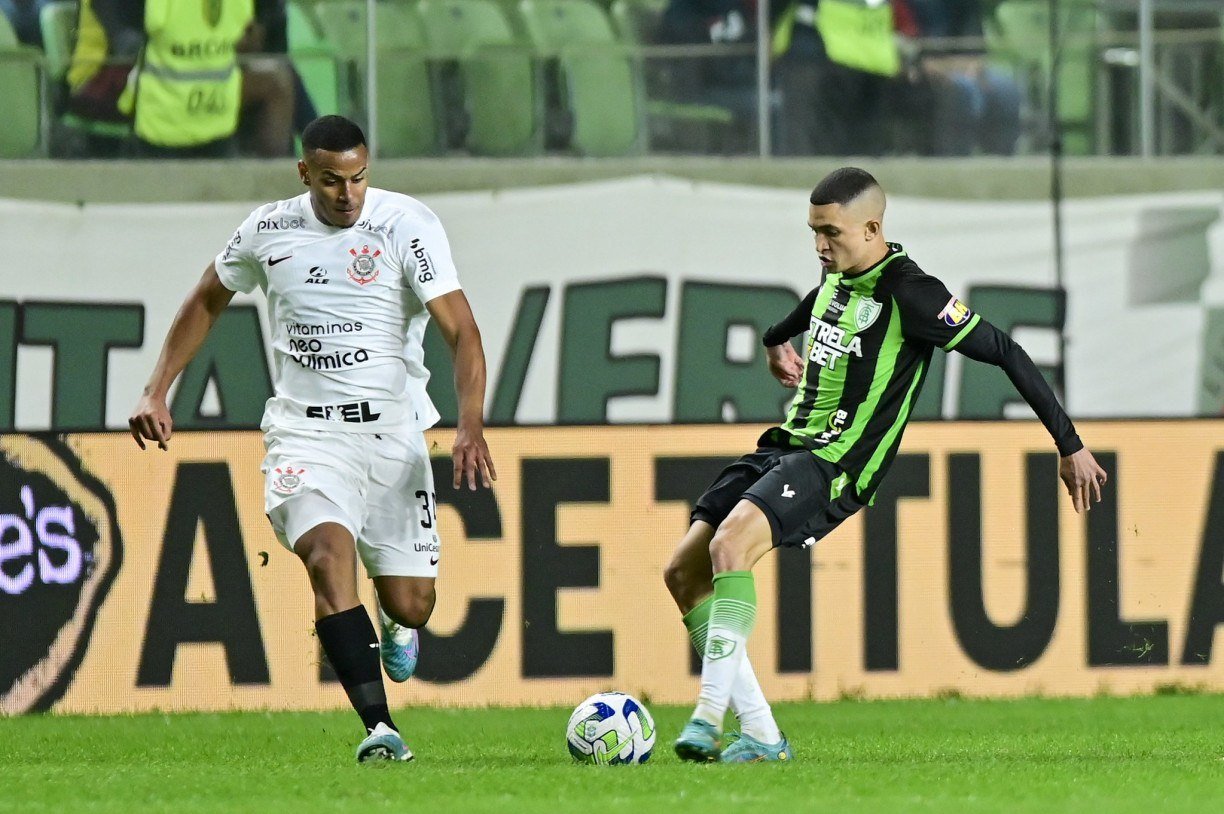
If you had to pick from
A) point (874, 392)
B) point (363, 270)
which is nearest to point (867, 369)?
point (874, 392)

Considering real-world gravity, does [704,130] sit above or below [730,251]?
above

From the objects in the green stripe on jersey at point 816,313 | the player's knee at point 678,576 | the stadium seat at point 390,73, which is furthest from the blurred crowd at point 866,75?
the player's knee at point 678,576

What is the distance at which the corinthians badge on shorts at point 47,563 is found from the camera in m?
7.93

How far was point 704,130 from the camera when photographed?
1188 cm

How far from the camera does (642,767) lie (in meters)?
5.38

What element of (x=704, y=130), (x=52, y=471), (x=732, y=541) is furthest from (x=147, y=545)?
(x=704, y=130)

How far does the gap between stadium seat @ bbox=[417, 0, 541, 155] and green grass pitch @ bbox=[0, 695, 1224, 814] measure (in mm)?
4704

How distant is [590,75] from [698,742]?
7159 millimetres

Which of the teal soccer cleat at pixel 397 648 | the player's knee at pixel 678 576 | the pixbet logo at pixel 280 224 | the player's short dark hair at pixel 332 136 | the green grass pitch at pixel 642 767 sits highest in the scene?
the player's short dark hair at pixel 332 136

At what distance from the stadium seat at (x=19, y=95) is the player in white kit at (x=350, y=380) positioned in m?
5.85

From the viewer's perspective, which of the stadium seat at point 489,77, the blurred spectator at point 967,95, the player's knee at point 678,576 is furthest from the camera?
the blurred spectator at point 967,95

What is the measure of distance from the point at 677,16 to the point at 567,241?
5.15 ft

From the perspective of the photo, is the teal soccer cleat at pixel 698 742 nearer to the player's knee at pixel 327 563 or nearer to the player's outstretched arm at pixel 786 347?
the player's knee at pixel 327 563

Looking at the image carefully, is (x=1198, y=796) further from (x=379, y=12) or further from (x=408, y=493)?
(x=379, y=12)
